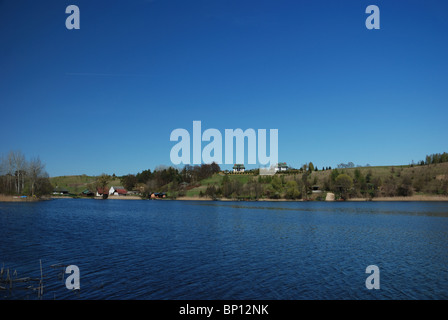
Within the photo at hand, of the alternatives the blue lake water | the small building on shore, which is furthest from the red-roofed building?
the blue lake water

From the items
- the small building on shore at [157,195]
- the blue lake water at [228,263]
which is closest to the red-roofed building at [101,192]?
the small building on shore at [157,195]

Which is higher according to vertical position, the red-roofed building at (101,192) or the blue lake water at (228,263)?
the blue lake water at (228,263)

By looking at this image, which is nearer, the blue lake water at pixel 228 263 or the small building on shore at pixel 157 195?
the blue lake water at pixel 228 263

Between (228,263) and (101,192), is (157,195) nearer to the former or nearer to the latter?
(101,192)

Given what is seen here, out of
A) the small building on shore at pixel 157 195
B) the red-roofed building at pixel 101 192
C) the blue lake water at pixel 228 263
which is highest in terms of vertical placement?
the blue lake water at pixel 228 263

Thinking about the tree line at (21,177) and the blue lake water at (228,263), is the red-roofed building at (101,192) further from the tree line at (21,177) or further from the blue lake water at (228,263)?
the blue lake water at (228,263)

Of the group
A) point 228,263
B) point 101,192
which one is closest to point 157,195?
point 101,192

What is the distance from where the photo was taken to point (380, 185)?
572 ft

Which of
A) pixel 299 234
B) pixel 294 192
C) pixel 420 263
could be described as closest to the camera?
pixel 420 263

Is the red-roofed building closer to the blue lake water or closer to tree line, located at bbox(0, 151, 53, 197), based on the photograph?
tree line, located at bbox(0, 151, 53, 197)
